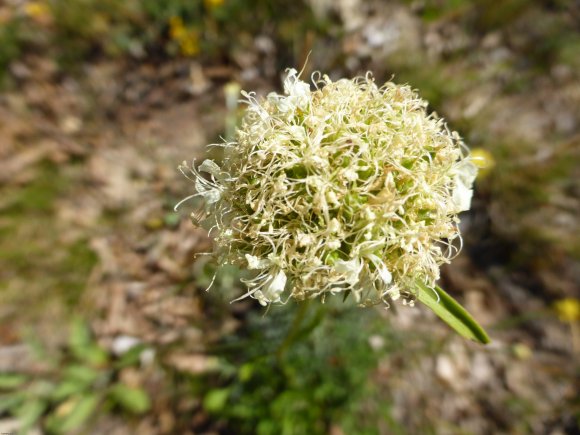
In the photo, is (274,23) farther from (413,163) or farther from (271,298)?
(271,298)

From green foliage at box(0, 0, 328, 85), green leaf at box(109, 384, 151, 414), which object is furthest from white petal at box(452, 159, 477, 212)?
green foliage at box(0, 0, 328, 85)

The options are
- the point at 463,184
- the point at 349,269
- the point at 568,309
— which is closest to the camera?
the point at 349,269

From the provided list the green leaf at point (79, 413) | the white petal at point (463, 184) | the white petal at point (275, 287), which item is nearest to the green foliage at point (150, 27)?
the white petal at point (463, 184)

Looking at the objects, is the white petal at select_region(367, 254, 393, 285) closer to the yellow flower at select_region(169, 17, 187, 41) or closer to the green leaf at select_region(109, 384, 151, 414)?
the green leaf at select_region(109, 384, 151, 414)

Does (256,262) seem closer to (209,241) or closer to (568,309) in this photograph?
(209,241)

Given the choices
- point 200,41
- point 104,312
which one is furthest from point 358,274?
point 200,41

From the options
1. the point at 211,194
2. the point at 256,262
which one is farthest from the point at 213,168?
the point at 256,262
